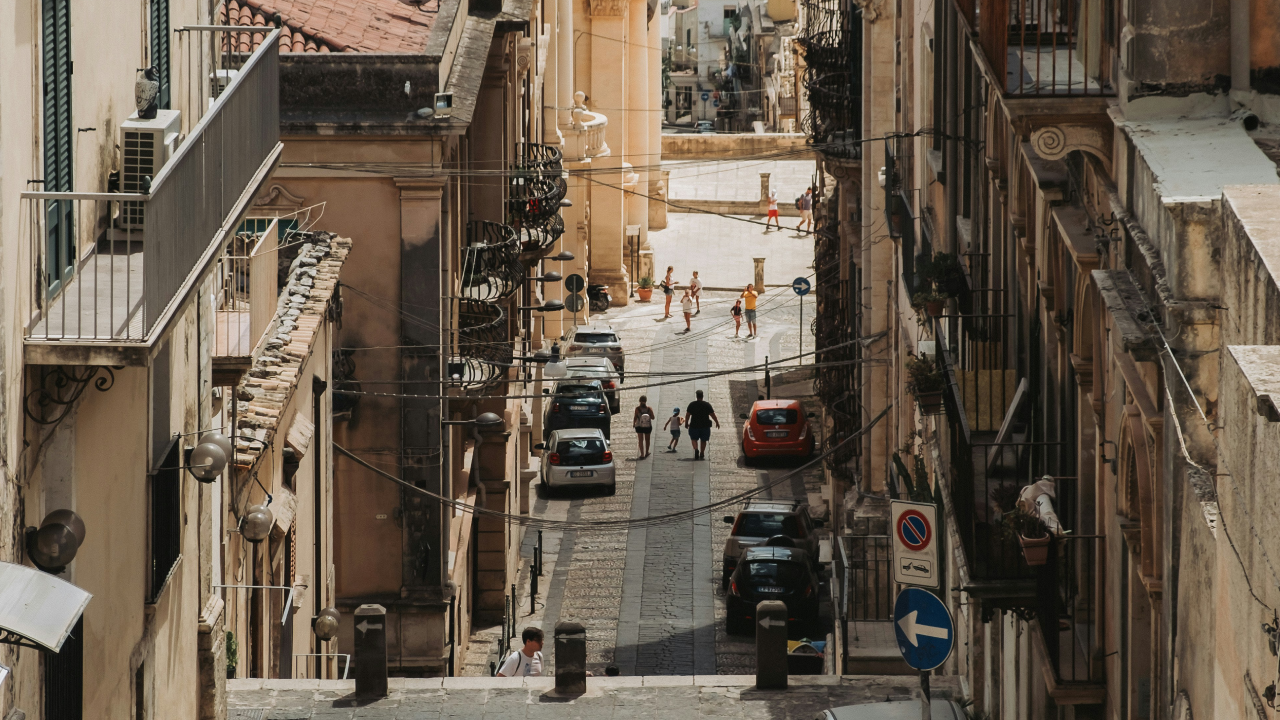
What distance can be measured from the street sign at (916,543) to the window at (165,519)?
5.38m

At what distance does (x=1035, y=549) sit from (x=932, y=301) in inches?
256

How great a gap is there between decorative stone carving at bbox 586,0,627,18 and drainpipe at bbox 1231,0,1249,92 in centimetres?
5079

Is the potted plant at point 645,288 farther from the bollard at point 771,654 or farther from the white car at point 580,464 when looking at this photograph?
the bollard at point 771,654

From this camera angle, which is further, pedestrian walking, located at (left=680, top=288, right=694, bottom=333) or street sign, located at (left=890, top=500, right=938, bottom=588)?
pedestrian walking, located at (left=680, top=288, right=694, bottom=333)

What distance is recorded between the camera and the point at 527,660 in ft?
70.3

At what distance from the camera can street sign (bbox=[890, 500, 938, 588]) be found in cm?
1425

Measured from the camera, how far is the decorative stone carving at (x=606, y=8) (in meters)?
59.8

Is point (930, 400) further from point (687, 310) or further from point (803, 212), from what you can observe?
point (803, 212)

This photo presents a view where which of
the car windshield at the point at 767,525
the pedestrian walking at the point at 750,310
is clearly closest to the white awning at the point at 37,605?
the car windshield at the point at 767,525

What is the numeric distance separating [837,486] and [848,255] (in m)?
4.42

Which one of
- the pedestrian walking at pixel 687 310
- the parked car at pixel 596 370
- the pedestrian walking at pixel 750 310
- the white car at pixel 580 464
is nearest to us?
the white car at pixel 580 464

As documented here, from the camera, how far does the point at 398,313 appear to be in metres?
24.4

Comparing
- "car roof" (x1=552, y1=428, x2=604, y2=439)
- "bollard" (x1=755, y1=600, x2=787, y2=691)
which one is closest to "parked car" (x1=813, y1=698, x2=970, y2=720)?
"bollard" (x1=755, y1=600, x2=787, y2=691)

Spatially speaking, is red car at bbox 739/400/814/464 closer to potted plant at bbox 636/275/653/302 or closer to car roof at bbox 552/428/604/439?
car roof at bbox 552/428/604/439
